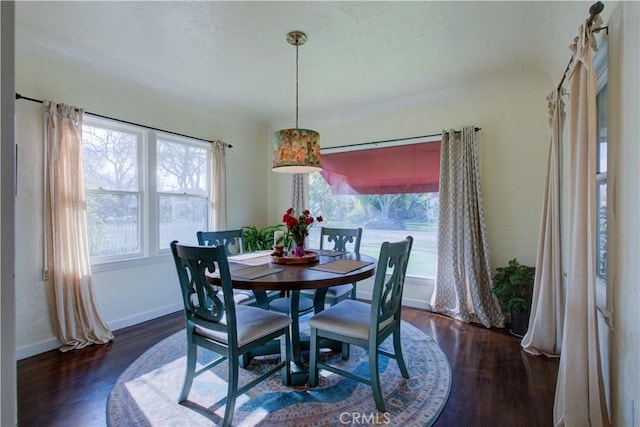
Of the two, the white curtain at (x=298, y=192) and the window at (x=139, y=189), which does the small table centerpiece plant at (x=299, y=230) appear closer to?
the window at (x=139, y=189)

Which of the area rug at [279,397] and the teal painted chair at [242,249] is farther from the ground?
the teal painted chair at [242,249]

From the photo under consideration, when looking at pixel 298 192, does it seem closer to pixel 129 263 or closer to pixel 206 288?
pixel 129 263

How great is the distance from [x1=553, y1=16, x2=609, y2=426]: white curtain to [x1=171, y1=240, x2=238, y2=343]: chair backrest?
5.84ft

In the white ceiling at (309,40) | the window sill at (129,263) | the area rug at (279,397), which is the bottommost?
the area rug at (279,397)

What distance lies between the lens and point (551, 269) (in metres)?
2.46

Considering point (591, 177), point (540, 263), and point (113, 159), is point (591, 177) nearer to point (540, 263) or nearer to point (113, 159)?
point (540, 263)

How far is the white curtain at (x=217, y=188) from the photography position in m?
3.91

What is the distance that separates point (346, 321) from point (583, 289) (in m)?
1.29

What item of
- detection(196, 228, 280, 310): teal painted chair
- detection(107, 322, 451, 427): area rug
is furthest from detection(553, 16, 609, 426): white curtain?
detection(196, 228, 280, 310): teal painted chair

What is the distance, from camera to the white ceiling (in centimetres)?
208

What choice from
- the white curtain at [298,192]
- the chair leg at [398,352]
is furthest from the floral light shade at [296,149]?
the white curtain at [298,192]

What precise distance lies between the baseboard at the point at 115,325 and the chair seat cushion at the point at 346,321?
2.22 meters

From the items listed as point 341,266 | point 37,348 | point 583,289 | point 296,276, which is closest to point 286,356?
point 296,276

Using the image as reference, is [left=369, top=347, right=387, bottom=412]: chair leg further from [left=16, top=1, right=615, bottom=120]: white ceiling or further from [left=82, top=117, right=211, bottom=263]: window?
[left=82, top=117, right=211, bottom=263]: window
